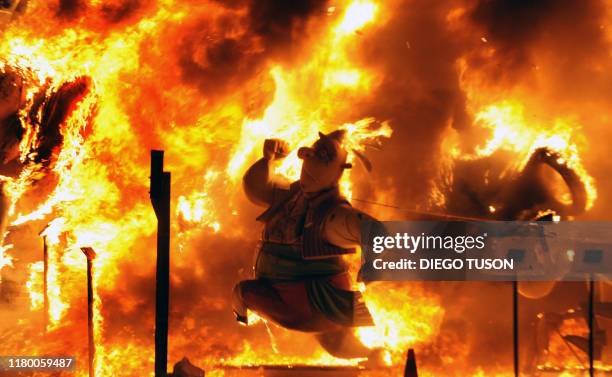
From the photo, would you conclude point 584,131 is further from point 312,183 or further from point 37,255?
point 37,255

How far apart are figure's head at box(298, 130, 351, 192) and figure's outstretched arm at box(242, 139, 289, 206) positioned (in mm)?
446

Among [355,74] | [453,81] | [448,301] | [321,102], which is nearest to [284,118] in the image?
[321,102]

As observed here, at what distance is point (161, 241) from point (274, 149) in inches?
86.6

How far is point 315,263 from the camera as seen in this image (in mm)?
6688

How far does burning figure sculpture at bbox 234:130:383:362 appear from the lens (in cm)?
651

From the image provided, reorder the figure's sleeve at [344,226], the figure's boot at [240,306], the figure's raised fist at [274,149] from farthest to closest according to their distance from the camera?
1. the figure's raised fist at [274,149]
2. the figure's boot at [240,306]
3. the figure's sleeve at [344,226]

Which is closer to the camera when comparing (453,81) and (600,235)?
(600,235)

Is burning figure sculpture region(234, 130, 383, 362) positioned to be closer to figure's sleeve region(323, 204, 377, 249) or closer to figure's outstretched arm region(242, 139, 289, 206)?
figure's sleeve region(323, 204, 377, 249)

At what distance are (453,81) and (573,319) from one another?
320cm

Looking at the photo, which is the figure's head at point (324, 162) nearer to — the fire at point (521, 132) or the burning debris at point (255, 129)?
the burning debris at point (255, 129)

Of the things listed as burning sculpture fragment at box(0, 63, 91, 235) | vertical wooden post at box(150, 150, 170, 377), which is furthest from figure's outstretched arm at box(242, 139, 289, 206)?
burning sculpture fragment at box(0, 63, 91, 235)

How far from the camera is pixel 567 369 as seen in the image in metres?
7.58

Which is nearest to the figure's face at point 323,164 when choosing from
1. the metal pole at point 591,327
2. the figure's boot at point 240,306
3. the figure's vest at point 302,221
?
the figure's vest at point 302,221

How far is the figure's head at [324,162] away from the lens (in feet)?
21.7
